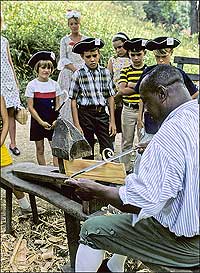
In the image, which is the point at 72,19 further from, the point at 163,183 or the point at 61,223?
the point at 163,183

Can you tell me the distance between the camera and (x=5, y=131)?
410 cm

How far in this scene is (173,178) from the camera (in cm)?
214

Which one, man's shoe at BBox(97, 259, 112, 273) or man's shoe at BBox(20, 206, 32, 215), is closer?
man's shoe at BBox(97, 259, 112, 273)

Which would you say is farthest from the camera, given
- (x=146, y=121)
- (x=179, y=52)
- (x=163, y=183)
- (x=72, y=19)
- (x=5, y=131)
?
(x=179, y=52)

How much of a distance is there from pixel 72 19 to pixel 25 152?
198 cm

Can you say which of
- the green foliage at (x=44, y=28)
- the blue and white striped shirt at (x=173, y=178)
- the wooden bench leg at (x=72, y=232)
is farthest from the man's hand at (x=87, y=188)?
the green foliage at (x=44, y=28)

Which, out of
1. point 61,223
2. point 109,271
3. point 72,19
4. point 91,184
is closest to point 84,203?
point 109,271

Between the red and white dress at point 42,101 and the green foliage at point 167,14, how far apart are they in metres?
19.2

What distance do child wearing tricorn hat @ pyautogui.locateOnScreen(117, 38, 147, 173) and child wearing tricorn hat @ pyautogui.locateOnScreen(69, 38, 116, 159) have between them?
19cm

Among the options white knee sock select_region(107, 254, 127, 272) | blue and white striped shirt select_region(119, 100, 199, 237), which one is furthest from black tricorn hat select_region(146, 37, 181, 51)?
blue and white striped shirt select_region(119, 100, 199, 237)

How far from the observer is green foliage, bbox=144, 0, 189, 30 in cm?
2441

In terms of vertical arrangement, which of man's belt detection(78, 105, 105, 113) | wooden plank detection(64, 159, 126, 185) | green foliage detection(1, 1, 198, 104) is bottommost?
wooden plank detection(64, 159, 126, 185)

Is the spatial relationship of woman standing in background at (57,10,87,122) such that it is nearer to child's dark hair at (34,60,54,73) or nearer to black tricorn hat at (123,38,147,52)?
child's dark hair at (34,60,54,73)

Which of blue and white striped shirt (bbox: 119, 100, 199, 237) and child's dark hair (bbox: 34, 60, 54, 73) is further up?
child's dark hair (bbox: 34, 60, 54, 73)
